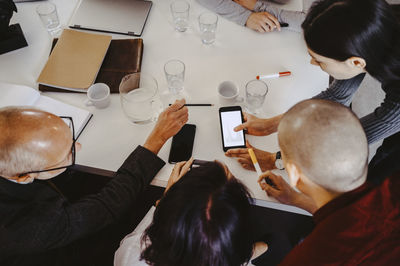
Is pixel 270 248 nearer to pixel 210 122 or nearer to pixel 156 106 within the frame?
pixel 210 122

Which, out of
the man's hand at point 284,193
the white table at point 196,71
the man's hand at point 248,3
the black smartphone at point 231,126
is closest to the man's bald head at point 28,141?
the white table at point 196,71

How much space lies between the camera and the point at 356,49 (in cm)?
105

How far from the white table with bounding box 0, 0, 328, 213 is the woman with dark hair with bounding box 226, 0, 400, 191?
119mm

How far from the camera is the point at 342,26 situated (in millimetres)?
1040

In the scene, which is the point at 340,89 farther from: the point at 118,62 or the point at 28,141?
the point at 28,141

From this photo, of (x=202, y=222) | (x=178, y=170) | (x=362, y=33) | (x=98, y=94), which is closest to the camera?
(x=202, y=222)

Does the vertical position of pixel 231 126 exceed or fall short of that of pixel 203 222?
it falls short

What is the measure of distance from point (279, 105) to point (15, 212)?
1.05m

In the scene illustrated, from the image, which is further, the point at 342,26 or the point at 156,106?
the point at 156,106

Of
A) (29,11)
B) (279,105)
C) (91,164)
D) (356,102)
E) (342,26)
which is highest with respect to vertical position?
(342,26)

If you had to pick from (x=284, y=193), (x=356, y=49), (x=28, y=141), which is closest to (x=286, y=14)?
(x=356, y=49)

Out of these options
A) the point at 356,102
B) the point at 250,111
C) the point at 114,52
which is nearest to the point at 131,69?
the point at 114,52

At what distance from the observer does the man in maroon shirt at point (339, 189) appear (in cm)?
83

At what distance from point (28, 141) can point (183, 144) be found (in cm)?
54
